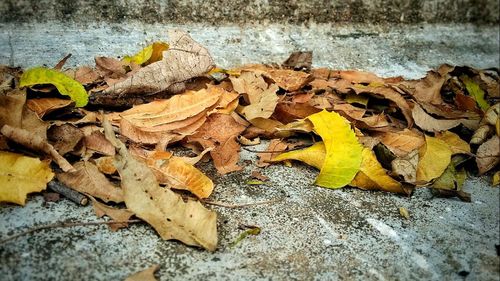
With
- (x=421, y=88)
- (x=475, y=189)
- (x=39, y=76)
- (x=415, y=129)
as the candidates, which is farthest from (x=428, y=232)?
(x=39, y=76)

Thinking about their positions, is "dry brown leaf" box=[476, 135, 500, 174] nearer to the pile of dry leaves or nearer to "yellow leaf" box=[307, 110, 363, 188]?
the pile of dry leaves

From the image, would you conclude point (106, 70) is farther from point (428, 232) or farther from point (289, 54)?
point (428, 232)

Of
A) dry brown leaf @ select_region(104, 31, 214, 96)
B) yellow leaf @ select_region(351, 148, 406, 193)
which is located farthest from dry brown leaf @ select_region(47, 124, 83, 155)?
yellow leaf @ select_region(351, 148, 406, 193)

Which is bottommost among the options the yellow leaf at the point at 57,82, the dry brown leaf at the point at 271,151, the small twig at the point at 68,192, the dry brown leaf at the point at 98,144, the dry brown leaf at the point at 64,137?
the dry brown leaf at the point at 271,151

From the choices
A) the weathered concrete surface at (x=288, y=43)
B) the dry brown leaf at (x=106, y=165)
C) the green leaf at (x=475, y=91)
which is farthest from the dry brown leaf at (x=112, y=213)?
the green leaf at (x=475, y=91)

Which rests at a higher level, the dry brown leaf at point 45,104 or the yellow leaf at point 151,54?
the yellow leaf at point 151,54

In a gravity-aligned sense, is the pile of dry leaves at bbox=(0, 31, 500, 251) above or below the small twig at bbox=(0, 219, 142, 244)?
above

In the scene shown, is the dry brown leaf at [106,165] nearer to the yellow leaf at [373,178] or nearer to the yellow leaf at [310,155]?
the yellow leaf at [310,155]

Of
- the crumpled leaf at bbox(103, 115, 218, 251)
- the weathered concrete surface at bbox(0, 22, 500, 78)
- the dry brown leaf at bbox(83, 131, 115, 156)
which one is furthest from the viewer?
the weathered concrete surface at bbox(0, 22, 500, 78)
